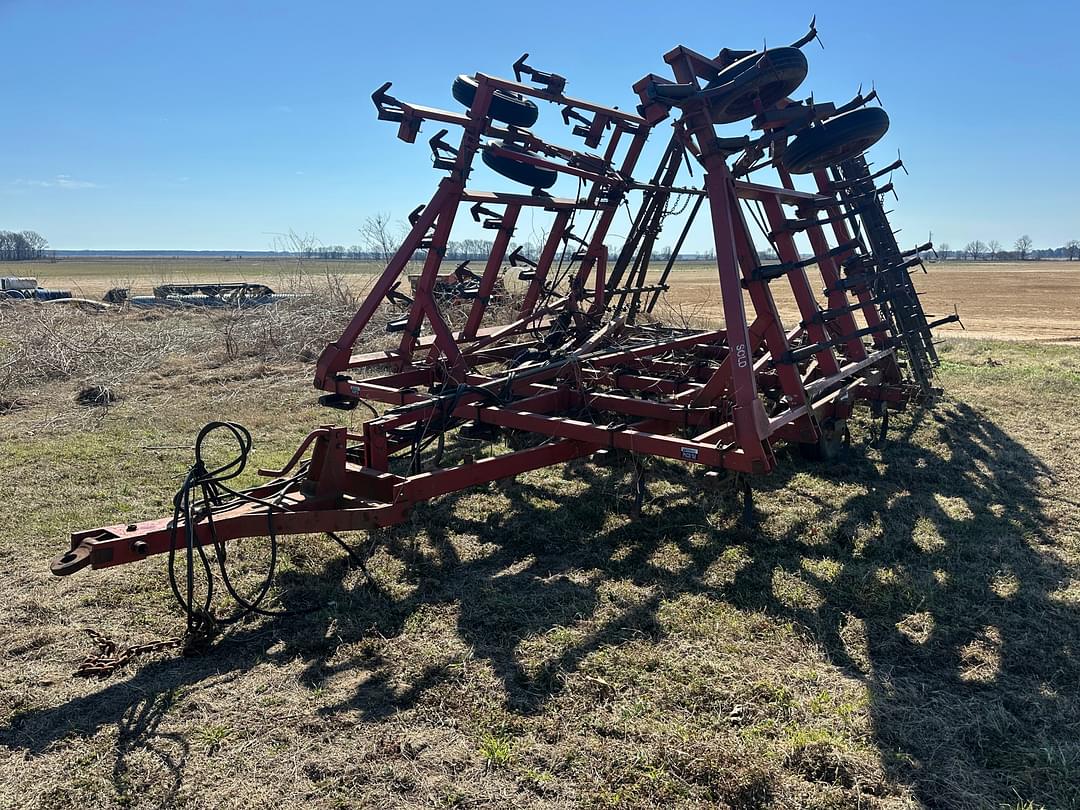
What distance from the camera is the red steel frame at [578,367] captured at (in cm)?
382

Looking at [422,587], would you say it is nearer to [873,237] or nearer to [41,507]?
[41,507]

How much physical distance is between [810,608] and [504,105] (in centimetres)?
483

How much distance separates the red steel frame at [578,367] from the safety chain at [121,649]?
47 cm

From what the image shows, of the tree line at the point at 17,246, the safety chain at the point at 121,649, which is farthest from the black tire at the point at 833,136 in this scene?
the tree line at the point at 17,246

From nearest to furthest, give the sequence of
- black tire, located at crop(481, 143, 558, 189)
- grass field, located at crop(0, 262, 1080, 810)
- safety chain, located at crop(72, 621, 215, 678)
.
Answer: grass field, located at crop(0, 262, 1080, 810), safety chain, located at crop(72, 621, 215, 678), black tire, located at crop(481, 143, 558, 189)

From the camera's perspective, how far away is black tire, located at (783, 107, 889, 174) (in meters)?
4.54

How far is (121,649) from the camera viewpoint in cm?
330

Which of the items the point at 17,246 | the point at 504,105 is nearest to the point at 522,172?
the point at 504,105

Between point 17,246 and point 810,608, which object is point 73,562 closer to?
point 810,608

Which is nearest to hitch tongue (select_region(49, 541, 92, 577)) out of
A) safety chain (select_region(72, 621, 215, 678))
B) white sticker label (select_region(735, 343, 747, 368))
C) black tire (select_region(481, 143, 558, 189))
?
safety chain (select_region(72, 621, 215, 678))

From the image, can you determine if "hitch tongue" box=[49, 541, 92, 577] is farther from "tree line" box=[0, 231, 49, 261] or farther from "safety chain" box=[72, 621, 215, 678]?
"tree line" box=[0, 231, 49, 261]

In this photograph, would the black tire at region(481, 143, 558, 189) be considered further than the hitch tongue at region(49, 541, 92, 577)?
Yes

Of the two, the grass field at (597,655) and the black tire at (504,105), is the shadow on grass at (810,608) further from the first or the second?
the black tire at (504,105)

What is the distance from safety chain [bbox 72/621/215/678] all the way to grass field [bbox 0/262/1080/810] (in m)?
0.06
